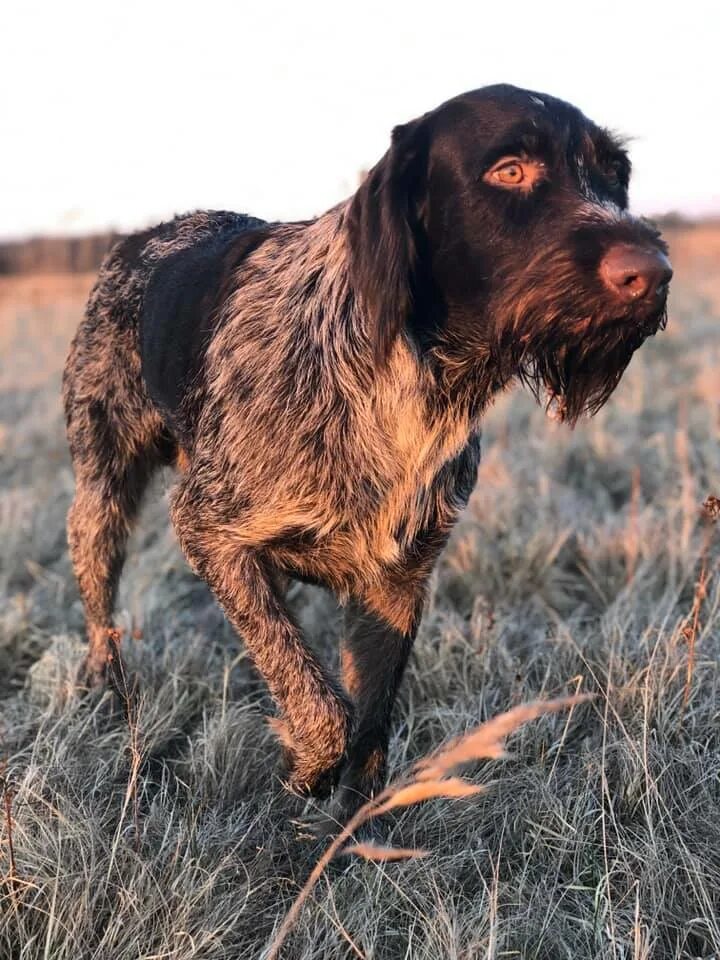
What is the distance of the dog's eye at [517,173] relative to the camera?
2373 millimetres

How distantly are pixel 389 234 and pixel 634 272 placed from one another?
61cm

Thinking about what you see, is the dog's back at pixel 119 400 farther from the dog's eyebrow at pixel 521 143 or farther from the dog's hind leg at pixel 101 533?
the dog's eyebrow at pixel 521 143

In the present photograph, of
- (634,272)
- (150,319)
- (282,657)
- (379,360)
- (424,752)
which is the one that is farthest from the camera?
(150,319)

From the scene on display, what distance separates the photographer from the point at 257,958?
88.6 inches

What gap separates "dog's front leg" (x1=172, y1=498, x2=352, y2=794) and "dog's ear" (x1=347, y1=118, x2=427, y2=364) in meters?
0.73

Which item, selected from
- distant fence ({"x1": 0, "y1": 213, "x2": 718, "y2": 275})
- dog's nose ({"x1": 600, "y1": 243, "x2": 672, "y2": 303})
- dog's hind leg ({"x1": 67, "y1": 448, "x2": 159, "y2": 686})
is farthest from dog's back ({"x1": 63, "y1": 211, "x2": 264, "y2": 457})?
distant fence ({"x1": 0, "y1": 213, "x2": 718, "y2": 275})

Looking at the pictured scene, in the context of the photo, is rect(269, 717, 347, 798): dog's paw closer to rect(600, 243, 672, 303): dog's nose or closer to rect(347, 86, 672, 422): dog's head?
rect(347, 86, 672, 422): dog's head

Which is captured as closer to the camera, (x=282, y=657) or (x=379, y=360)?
(x=379, y=360)

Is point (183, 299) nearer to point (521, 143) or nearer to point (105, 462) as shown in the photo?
point (105, 462)

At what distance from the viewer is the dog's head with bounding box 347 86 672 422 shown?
7.30ft

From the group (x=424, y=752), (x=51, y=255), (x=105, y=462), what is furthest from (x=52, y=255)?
(x=424, y=752)

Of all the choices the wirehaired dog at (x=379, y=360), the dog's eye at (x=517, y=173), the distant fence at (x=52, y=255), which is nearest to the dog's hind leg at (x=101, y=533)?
the wirehaired dog at (x=379, y=360)

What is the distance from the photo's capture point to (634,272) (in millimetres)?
2141

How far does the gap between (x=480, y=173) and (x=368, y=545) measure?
1.02m
